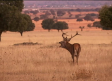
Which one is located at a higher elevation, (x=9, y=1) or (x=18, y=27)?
(x=9, y=1)

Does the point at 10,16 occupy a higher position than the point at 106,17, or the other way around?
the point at 10,16

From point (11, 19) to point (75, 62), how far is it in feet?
71.8

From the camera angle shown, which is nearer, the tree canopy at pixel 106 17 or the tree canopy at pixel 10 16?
the tree canopy at pixel 10 16

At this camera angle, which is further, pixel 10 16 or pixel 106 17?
pixel 106 17

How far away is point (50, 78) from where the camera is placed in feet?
44.9

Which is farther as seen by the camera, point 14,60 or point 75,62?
point 14,60

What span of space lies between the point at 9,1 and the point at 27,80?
90.3 ft

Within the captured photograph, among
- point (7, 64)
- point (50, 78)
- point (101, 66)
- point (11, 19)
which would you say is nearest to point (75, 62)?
point (101, 66)

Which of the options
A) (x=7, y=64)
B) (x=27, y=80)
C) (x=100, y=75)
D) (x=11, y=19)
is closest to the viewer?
(x=27, y=80)

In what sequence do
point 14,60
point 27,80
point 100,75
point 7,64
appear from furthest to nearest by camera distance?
point 14,60
point 7,64
point 100,75
point 27,80

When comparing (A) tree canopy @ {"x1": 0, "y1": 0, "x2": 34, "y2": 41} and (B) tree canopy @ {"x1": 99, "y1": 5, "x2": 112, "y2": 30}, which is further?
(B) tree canopy @ {"x1": 99, "y1": 5, "x2": 112, "y2": 30}

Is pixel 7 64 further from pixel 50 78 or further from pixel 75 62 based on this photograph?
pixel 50 78

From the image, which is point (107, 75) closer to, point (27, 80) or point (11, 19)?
point (27, 80)

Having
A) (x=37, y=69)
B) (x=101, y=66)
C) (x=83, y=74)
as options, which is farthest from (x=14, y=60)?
(x=83, y=74)
